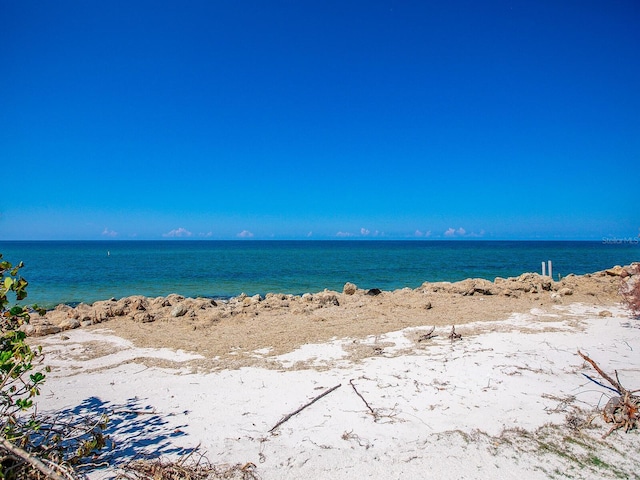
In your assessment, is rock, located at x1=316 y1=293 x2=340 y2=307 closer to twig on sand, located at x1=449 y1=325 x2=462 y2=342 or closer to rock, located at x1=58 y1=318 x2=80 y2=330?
twig on sand, located at x1=449 y1=325 x2=462 y2=342

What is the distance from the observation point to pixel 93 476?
10.8 feet

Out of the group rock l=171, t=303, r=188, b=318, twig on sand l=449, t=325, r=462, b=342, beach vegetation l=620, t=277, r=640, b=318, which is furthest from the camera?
rock l=171, t=303, r=188, b=318

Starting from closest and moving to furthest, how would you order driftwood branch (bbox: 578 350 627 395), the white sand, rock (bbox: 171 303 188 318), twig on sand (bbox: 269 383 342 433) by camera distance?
the white sand < twig on sand (bbox: 269 383 342 433) < driftwood branch (bbox: 578 350 627 395) < rock (bbox: 171 303 188 318)

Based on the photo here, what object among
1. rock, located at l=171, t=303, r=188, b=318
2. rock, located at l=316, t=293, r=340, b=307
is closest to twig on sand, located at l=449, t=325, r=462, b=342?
rock, located at l=316, t=293, r=340, b=307

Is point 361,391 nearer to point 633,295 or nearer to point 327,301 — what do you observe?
point 327,301

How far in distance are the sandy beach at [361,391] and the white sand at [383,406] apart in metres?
0.02

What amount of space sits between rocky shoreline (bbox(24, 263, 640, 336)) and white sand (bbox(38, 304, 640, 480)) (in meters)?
2.51

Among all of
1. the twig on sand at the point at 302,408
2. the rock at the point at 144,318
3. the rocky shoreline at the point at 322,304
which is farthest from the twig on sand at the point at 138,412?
the rock at the point at 144,318

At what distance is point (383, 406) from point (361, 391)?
484 mm

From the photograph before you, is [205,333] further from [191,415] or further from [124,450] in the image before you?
[124,450]

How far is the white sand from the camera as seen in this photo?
3.50 meters

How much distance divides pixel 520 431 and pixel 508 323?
17.2 feet

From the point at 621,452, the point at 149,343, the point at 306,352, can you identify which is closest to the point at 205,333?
the point at 149,343

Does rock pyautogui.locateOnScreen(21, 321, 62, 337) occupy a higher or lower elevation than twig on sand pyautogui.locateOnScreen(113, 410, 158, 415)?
higher
